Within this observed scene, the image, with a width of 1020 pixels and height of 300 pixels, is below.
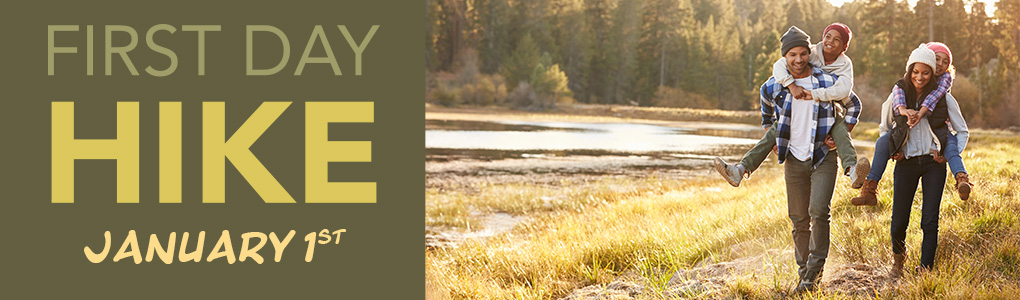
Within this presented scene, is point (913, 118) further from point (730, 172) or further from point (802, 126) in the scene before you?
point (730, 172)

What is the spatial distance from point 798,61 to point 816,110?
31 centimetres

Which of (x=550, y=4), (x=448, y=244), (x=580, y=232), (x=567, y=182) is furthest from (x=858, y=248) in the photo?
(x=550, y=4)

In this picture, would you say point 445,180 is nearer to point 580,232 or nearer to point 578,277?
point 580,232

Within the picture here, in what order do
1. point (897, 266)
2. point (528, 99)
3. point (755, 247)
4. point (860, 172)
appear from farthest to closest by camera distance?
point (528, 99) → point (755, 247) → point (897, 266) → point (860, 172)

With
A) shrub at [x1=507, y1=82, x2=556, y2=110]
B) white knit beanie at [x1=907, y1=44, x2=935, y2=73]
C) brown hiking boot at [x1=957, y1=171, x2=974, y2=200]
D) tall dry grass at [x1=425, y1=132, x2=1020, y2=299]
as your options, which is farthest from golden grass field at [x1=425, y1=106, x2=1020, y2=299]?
shrub at [x1=507, y1=82, x2=556, y2=110]

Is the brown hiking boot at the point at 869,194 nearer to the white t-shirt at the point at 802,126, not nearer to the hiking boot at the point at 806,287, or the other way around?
the white t-shirt at the point at 802,126

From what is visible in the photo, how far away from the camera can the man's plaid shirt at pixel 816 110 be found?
4770mm

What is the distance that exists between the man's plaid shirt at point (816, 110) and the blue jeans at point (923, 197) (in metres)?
0.51

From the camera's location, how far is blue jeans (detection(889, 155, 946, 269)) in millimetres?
4879

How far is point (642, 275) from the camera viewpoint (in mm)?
6445

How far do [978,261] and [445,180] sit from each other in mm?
16215

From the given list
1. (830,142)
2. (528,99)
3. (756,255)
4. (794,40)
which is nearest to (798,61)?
(794,40)

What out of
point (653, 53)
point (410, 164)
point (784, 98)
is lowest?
point (410, 164)

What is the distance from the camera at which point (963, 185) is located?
460 cm
